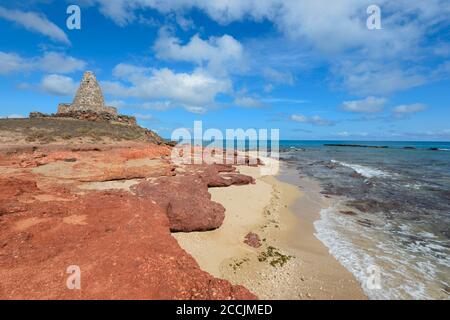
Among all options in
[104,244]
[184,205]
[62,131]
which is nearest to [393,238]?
[184,205]

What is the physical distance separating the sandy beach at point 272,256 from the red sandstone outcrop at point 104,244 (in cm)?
101

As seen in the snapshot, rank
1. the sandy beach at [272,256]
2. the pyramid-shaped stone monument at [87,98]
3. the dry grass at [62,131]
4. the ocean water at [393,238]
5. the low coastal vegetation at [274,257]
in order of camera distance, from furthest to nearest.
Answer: the pyramid-shaped stone monument at [87,98]
the dry grass at [62,131]
the low coastal vegetation at [274,257]
the ocean water at [393,238]
the sandy beach at [272,256]

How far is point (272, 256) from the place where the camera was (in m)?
7.79

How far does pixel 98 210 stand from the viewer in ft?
24.1

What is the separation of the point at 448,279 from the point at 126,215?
916 centimetres

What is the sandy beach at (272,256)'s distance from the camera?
627 cm

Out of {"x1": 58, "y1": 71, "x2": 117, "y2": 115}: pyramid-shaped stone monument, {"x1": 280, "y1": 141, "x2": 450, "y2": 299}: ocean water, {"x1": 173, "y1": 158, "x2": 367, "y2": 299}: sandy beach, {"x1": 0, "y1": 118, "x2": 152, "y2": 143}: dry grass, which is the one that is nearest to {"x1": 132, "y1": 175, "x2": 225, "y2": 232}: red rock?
{"x1": 173, "y1": 158, "x2": 367, "y2": 299}: sandy beach

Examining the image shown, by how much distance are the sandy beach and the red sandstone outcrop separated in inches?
39.9

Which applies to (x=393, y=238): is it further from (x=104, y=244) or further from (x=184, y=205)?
(x=104, y=244)

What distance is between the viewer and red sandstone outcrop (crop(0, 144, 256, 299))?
4.29 m

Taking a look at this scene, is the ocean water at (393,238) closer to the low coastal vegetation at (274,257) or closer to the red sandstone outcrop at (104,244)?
the low coastal vegetation at (274,257)

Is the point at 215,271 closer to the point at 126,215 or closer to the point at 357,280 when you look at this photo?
the point at 126,215

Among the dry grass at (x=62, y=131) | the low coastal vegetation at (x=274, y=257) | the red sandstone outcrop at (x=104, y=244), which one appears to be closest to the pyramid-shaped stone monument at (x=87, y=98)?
the dry grass at (x=62, y=131)
